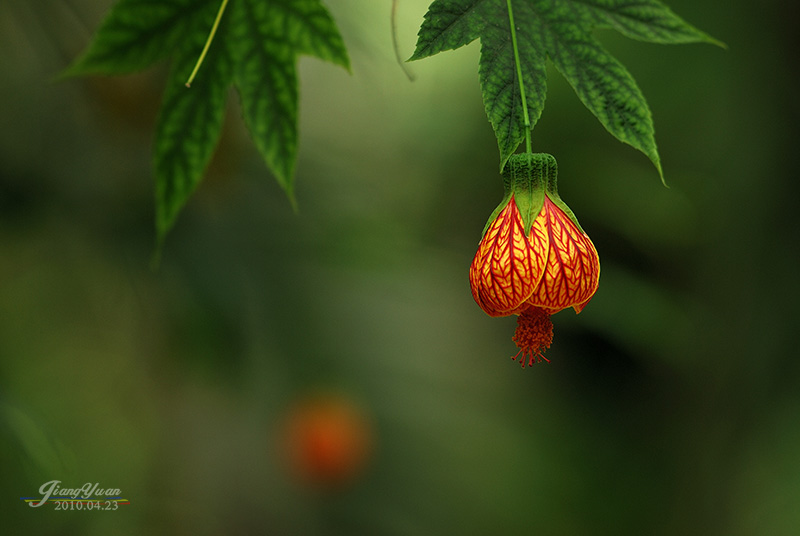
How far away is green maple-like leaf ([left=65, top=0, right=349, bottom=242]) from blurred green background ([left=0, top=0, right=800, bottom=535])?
18.0 inches

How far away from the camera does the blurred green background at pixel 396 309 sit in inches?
45.6

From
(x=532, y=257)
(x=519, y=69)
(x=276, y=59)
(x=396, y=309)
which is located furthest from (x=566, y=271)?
(x=396, y=309)

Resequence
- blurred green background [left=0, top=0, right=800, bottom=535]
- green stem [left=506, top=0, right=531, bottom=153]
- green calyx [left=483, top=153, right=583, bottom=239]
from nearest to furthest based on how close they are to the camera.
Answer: green stem [left=506, top=0, right=531, bottom=153] < green calyx [left=483, top=153, right=583, bottom=239] < blurred green background [left=0, top=0, right=800, bottom=535]

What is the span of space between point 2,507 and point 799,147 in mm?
2326

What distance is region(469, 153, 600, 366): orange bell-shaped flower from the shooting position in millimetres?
488

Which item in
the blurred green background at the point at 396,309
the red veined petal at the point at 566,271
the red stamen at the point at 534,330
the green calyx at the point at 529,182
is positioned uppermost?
the green calyx at the point at 529,182

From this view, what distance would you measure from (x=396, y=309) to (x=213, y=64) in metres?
2.61

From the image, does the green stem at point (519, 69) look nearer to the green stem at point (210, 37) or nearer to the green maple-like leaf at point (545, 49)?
the green maple-like leaf at point (545, 49)

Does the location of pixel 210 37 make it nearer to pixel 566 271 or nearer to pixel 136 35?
pixel 136 35

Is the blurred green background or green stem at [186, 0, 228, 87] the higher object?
green stem at [186, 0, 228, 87]

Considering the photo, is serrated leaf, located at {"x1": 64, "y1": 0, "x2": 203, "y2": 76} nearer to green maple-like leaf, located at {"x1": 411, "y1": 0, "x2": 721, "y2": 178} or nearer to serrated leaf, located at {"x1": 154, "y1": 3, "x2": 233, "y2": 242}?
serrated leaf, located at {"x1": 154, "y1": 3, "x2": 233, "y2": 242}

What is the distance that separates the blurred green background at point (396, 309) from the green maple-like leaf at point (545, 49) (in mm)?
563

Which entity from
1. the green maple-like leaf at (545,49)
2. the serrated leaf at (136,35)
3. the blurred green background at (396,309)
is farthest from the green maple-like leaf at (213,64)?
the blurred green background at (396,309)

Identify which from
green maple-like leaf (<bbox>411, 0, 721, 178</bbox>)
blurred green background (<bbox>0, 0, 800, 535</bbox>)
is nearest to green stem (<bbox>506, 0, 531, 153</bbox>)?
green maple-like leaf (<bbox>411, 0, 721, 178</bbox>)
